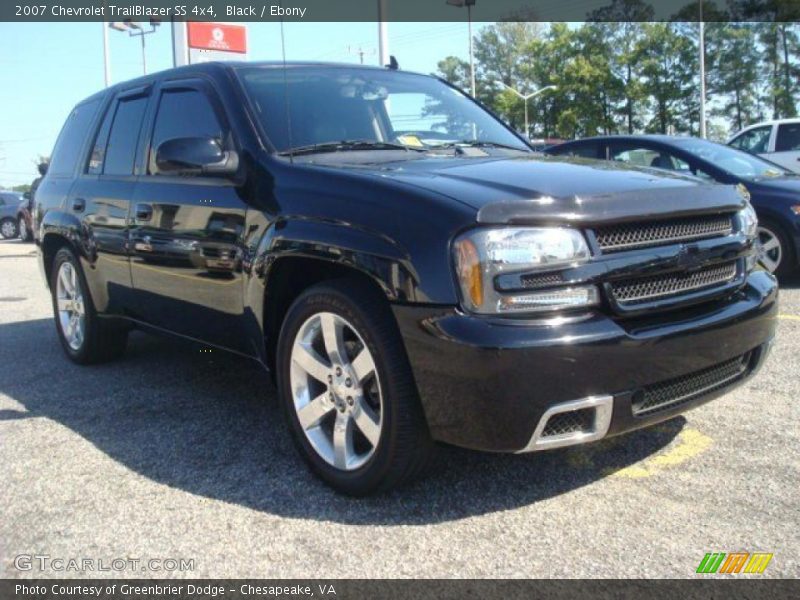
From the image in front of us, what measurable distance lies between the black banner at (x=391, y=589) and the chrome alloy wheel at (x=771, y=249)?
606 centimetres

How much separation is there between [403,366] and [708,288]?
1218 mm

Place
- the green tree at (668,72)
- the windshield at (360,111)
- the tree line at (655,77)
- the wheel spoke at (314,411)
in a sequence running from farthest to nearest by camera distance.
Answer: the green tree at (668,72) → the tree line at (655,77) → the windshield at (360,111) → the wheel spoke at (314,411)

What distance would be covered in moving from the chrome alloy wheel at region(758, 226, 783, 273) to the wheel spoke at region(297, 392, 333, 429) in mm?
6029

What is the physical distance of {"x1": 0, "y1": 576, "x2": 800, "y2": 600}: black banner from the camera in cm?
238

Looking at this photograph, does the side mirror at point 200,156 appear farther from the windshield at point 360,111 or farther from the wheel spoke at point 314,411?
the wheel spoke at point 314,411

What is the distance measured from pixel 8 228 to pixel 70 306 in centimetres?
2178

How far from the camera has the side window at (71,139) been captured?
17.9 ft

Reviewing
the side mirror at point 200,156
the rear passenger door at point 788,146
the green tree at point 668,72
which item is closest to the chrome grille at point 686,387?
the side mirror at point 200,156

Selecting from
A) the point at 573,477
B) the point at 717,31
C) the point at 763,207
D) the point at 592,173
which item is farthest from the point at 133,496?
the point at 717,31

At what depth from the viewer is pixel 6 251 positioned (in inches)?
701

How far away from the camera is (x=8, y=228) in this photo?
24828mm

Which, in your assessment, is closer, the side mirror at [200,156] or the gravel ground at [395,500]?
the gravel ground at [395,500]

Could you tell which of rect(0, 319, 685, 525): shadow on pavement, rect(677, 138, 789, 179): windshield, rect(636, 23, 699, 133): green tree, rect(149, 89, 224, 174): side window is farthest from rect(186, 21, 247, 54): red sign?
rect(636, 23, 699, 133): green tree

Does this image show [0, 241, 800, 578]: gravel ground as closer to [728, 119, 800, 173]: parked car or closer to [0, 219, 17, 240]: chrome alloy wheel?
[728, 119, 800, 173]: parked car
